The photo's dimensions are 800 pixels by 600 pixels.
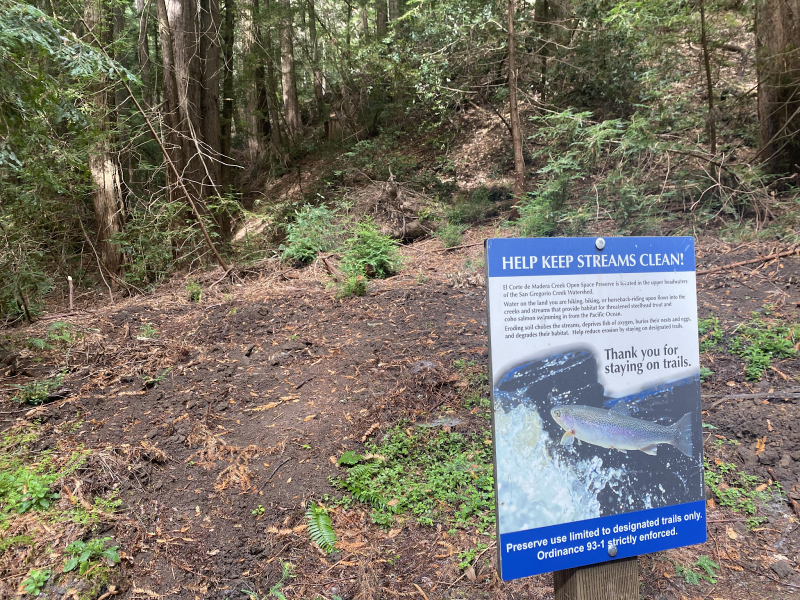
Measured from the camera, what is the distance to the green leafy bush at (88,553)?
8.65ft

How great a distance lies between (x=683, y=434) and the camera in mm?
1787

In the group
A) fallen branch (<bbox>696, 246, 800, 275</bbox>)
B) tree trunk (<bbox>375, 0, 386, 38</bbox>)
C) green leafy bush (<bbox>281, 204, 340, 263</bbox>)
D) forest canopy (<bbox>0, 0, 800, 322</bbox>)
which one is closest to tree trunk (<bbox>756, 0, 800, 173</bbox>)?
forest canopy (<bbox>0, 0, 800, 322</bbox>)

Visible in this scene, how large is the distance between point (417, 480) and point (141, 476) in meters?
1.89

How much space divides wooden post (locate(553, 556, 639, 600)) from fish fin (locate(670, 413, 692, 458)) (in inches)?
16.6

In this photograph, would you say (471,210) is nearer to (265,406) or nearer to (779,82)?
(779,82)

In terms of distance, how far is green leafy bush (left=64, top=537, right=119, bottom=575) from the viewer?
8.65ft

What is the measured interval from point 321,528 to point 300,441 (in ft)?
3.08

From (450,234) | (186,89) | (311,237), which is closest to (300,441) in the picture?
(311,237)

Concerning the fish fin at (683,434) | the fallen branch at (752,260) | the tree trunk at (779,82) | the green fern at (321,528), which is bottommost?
the green fern at (321,528)

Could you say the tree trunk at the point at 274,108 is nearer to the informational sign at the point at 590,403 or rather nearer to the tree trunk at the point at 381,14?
the tree trunk at the point at 381,14

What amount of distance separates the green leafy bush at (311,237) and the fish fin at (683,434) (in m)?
7.11

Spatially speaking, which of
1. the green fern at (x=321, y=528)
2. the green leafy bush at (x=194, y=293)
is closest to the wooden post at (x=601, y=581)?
the green fern at (x=321, y=528)

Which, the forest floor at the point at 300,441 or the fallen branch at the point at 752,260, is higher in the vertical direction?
the fallen branch at the point at 752,260

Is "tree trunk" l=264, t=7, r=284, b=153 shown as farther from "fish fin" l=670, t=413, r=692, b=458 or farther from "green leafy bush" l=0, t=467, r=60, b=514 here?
"fish fin" l=670, t=413, r=692, b=458
